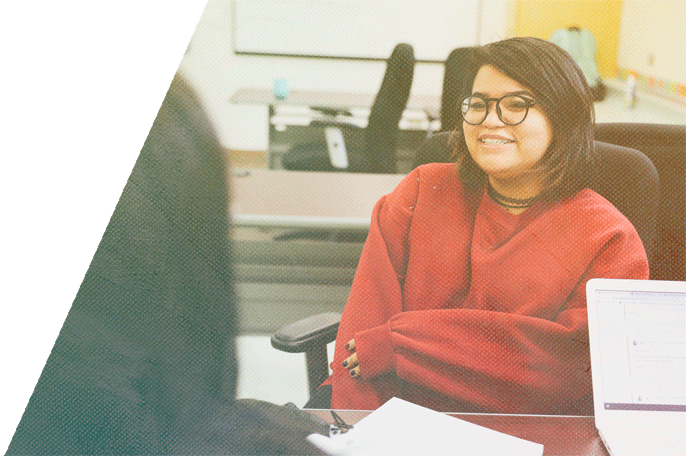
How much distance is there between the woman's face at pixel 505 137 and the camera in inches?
37.4

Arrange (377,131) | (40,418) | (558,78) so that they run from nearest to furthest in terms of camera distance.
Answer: (558,78), (40,418), (377,131)

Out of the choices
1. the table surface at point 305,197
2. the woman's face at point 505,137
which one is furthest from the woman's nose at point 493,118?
the table surface at point 305,197

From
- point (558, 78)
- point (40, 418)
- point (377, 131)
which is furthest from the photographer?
point (377, 131)

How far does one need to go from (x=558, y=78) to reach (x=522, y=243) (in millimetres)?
292

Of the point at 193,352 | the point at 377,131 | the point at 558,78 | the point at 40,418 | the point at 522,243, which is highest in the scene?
the point at 558,78

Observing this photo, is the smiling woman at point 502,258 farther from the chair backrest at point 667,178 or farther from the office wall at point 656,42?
the office wall at point 656,42

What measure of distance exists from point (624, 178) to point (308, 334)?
2.20 feet

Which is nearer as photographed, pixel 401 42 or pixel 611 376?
pixel 611 376

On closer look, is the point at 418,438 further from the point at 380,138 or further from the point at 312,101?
the point at 312,101

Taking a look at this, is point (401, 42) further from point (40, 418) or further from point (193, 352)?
point (40, 418)

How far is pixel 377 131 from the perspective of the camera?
1296mm

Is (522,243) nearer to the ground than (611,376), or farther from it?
farther from it

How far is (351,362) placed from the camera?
1.07 metres

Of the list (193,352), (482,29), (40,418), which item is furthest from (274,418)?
(482,29)
